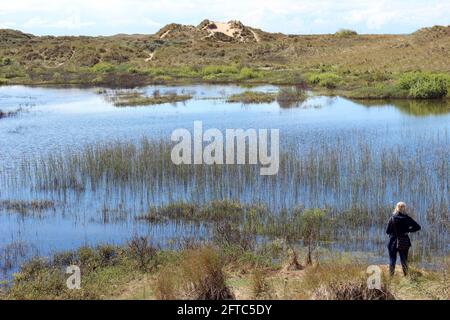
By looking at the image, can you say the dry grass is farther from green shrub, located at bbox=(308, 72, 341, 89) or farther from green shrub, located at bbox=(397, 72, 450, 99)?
green shrub, located at bbox=(397, 72, 450, 99)

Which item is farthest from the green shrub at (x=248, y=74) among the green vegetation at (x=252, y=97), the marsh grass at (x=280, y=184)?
the marsh grass at (x=280, y=184)

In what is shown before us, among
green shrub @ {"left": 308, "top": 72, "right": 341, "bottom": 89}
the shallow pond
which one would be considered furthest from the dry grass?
the shallow pond

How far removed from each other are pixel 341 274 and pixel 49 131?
64.7 ft

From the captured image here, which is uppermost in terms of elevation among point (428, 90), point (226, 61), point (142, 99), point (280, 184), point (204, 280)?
point (226, 61)

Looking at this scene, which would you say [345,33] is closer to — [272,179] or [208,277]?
[272,179]

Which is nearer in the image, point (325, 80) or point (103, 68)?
point (325, 80)

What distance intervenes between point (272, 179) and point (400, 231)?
6808mm

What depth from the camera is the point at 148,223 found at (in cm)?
1441

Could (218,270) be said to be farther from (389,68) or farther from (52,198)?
(389,68)

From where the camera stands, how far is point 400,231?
33.3 ft

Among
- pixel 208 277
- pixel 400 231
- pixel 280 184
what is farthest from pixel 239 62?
pixel 208 277

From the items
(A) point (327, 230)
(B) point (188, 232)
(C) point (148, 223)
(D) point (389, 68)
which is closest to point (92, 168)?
(C) point (148, 223)

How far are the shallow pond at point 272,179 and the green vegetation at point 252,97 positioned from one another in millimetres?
3994
